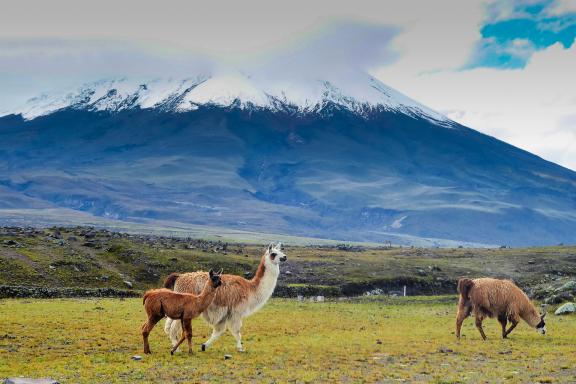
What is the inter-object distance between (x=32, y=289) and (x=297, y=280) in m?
24.2

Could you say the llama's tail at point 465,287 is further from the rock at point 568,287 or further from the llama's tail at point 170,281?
the rock at point 568,287

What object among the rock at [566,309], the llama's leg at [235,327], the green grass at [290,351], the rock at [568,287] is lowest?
the green grass at [290,351]

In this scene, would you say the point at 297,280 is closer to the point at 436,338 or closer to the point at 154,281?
the point at 154,281

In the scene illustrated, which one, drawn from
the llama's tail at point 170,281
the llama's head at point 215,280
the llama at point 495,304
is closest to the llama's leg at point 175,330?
the llama's head at point 215,280

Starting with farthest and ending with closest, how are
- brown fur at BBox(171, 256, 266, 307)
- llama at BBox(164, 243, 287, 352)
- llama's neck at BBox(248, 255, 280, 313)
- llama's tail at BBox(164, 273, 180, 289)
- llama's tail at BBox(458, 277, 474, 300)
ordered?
1. llama's tail at BBox(458, 277, 474, 300)
2. llama's tail at BBox(164, 273, 180, 289)
3. llama's neck at BBox(248, 255, 280, 313)
4. brown fur at BBox(171, 256, 266, 307)
5. llama at BBox(164, 243, 287, 352)

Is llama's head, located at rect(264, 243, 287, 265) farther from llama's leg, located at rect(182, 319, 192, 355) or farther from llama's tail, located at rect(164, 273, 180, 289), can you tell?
llama's tail, located at rect(164, 273, 180, 289)

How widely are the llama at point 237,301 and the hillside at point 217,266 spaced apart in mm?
25594

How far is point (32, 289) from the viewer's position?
4072cm

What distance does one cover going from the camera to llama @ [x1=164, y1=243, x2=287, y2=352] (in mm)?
21656

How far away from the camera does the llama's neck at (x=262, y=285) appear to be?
22.6m

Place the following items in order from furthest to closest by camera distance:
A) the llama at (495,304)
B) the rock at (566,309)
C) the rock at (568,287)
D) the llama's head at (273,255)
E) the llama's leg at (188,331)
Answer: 1. the rock at (568,287)
2. the rock at (566,309)
3. the llama at (495,304)
4. the llama's head at (273,255)
5. the llama's leg at (188,331)

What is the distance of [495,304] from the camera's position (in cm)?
2527

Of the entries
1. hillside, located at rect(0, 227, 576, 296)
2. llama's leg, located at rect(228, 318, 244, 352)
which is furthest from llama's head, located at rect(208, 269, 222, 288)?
hillside, located at rect(0, 227, 576, 296)

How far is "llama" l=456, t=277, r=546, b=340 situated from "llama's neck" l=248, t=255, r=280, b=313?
7.85 m
